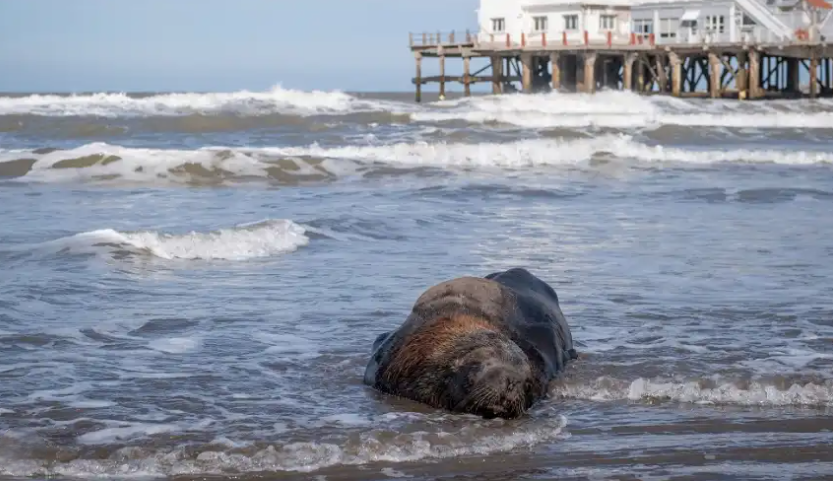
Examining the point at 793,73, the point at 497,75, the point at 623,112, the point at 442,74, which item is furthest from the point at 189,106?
the point at 793,73

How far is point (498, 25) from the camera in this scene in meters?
58.4

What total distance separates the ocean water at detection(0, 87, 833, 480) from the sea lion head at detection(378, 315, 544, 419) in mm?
104

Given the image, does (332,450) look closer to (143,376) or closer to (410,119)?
(143,376)

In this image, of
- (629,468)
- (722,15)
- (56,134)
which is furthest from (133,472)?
(722,15)

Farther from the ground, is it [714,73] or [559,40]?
[559,40]

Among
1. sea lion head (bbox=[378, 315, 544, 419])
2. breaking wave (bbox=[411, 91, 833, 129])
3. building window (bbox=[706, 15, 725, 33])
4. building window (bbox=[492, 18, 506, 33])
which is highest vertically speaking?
building window (bbox=[492, 18, 506, 33])

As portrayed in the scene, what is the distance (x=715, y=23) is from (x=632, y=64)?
4.03m

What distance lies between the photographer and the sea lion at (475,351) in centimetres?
598

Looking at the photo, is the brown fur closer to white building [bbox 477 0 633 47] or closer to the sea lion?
the sea lion

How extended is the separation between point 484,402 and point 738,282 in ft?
13.9

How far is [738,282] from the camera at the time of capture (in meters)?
9.56

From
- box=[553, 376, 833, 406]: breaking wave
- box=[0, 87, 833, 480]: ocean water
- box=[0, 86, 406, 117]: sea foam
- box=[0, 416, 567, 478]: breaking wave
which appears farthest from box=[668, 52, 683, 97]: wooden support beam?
box=[0, 416, 567, 478]: breaking wave

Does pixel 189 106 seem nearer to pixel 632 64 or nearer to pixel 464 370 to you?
pixel 632 64

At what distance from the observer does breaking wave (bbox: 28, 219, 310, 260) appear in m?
11.0
